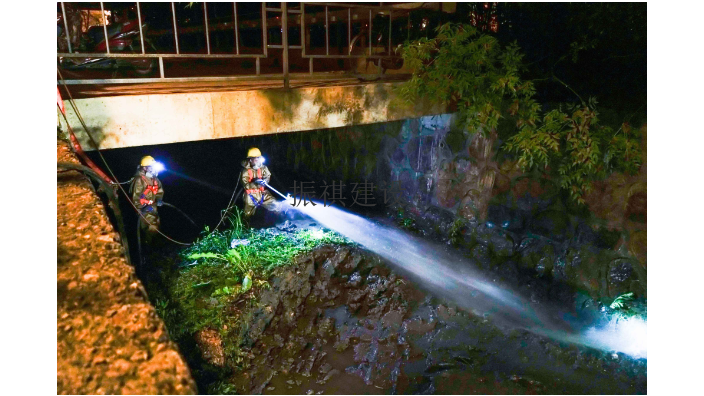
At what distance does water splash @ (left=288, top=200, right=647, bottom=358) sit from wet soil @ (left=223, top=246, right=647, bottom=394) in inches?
9.8

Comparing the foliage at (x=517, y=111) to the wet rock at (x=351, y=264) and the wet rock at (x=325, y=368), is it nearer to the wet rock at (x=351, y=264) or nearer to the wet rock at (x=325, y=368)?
the wet rock at (x=351, y=264)

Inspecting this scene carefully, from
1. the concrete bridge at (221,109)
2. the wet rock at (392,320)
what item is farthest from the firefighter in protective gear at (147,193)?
the wet rock at (392,320)

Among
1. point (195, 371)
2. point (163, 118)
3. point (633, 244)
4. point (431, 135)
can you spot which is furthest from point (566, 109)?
point (195, 371)

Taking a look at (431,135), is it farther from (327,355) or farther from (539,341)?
(327,355)

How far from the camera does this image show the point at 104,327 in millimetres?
2484

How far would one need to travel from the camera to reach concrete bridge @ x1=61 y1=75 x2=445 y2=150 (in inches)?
188

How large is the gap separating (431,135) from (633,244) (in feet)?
12.8

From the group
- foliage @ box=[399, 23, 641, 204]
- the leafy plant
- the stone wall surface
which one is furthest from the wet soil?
foliage @ box=[399, 23, 641, 204]

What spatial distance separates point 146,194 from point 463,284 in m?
5.39

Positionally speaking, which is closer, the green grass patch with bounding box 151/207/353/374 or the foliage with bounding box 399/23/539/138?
the green grass patch with bounding box 151/207/353/374

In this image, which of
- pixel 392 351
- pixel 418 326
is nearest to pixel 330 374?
pixel 392 351

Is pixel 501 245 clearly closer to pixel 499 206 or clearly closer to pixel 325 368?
pixel 499 206

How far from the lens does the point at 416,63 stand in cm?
620

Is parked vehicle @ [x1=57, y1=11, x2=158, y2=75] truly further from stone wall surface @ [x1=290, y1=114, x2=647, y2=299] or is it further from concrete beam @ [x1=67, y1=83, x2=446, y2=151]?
stone wall surface @ [x1=290, y1=114, x2=647, y2=299]
